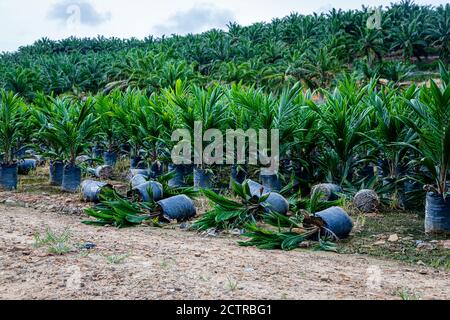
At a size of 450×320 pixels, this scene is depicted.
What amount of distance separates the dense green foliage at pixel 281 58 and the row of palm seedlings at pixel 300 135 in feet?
45.6

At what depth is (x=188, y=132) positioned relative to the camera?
23.9 ft

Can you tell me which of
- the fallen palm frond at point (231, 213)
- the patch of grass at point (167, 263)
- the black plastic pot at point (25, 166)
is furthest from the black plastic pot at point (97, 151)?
the patch of grass at point (167, 263)

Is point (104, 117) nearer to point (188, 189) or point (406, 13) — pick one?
point (188, 189)

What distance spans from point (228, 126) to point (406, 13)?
35.3 m

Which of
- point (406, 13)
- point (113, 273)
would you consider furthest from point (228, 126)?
point (406, 13)

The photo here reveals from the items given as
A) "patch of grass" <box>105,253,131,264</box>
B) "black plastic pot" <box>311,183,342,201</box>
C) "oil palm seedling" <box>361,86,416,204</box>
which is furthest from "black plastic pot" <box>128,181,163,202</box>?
"oil palm seedling" <box>361,86,416,204</box>

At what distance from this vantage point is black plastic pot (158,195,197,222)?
5.45m

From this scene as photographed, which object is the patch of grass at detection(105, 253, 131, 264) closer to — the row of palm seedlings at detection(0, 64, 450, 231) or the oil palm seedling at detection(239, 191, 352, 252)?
the oil palm seedling at detection(239, 191, 352, 252)

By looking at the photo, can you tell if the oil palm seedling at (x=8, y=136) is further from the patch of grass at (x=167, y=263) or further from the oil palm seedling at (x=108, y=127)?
the patch of grass at (x=167, y=263)

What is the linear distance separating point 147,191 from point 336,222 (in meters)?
2.04

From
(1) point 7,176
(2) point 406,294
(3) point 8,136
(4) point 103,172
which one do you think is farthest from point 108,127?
(2) point 406,294

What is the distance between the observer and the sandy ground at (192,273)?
2.75 m

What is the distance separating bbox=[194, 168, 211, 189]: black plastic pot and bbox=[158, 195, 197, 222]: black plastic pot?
1.49 meters

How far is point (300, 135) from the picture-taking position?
6.87 m
